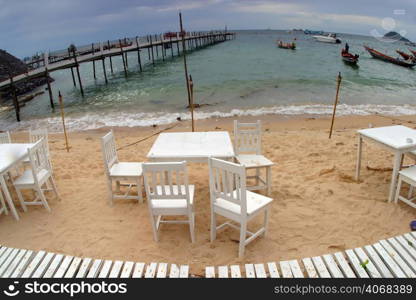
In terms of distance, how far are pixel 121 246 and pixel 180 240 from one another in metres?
0.72

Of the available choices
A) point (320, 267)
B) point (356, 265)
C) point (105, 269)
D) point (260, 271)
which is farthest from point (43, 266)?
point (356, 265)

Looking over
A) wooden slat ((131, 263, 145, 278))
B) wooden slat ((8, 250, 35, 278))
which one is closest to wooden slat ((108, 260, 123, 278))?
wooden slat ((131, 263, 145, 278))

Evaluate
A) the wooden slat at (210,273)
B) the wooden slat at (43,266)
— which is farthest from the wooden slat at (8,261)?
the wooden slat at (210,273)

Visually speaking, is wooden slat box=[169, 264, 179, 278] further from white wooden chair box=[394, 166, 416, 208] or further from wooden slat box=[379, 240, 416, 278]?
white wooden chair box=[394, 166, 416, 208]

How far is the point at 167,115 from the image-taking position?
42.4 feet

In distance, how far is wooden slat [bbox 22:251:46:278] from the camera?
2885mm

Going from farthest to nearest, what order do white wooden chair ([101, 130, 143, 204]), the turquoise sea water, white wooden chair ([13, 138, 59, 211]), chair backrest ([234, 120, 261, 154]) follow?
the turquoise sea water
chair backrest ([234, 120, 261, 154])
white wooden chair ([101, 130, 143, 204])
white wooden chair ([13, 138, 59, 211])

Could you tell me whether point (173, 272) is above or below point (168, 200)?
below

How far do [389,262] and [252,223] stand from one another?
5.33 ft

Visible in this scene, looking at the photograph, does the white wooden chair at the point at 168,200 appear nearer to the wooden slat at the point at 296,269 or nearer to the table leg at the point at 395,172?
the wooden slat at the point at 296,269

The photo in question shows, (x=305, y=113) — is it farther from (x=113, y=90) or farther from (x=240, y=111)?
A: (x=113, y=90)

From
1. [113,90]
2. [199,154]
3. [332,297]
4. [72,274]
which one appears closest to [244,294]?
[332,297]

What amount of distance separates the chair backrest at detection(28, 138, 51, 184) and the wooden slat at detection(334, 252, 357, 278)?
4.05m

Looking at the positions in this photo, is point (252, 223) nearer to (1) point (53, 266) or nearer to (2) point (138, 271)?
(2) point (138, 271)
